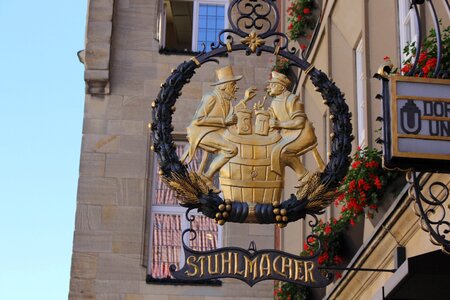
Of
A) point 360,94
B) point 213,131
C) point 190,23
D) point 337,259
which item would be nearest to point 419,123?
point 213,131

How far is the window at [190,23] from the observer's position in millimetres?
24250

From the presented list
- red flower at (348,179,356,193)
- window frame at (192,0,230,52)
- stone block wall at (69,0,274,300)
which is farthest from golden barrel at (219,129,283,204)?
window frame at (192,0,230,52)

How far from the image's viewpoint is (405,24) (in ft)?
45.9

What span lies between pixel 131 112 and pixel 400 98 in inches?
607

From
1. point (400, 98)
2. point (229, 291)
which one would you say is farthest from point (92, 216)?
point (400, 98)

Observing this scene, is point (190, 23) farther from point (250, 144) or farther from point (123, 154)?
point (250, 144)

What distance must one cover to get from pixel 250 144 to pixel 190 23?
14635 mm

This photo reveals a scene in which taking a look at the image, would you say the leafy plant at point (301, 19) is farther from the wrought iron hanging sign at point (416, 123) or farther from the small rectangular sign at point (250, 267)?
the wrought iron hanging sign at point (416, 123)

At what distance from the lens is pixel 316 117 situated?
19.2m

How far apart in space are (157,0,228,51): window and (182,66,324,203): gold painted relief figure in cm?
1249

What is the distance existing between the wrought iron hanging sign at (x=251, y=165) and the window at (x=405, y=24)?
9.64 ft

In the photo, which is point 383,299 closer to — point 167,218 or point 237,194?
point 237,194

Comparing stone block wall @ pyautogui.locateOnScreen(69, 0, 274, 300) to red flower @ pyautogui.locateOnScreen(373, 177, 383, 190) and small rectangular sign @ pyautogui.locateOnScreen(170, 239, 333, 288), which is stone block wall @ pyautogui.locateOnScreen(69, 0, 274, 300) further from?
small rectangular sign @ pyautogui.locateOnScreen(170, 239, 333, 288)

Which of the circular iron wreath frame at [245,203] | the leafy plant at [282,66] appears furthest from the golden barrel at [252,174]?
the leafy plant at [282,66]
